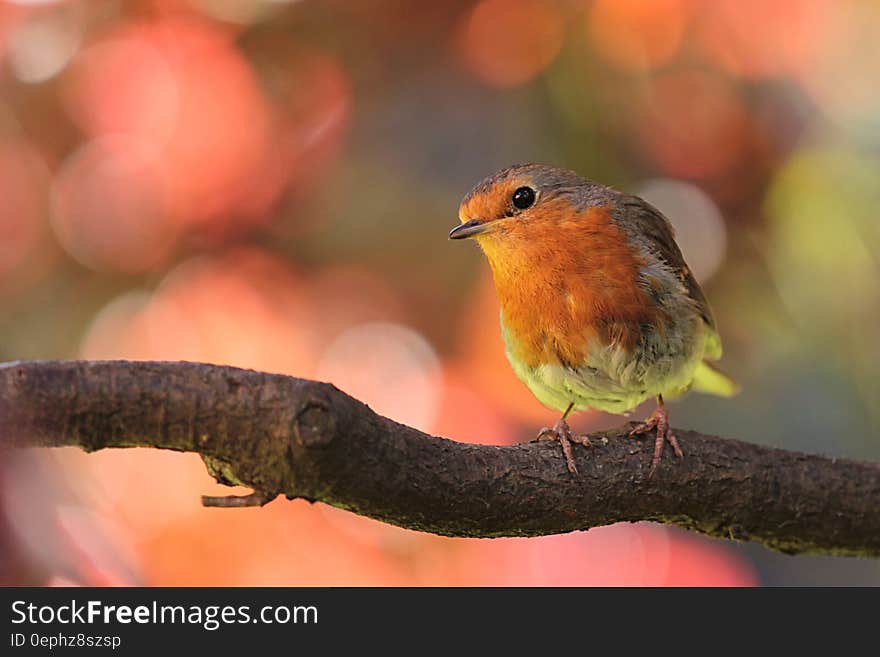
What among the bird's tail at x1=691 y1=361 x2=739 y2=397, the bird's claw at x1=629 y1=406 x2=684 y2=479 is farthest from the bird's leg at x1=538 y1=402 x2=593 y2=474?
the bird's tail at x1=691 y1=361 x2=739 y2=397

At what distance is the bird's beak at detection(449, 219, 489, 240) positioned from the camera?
68.6 inches

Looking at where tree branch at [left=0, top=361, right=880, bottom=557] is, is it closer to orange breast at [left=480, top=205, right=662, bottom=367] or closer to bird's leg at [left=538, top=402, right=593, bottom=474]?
bird's leg at [left=538, top=402, right=593, bottom=474]

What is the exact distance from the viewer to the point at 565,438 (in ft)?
4.83

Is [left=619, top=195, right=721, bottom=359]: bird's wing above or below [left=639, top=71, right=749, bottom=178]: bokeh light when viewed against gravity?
below

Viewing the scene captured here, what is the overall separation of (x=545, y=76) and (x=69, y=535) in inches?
55.0

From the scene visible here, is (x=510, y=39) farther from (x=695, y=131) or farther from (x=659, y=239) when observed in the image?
(x=659, y=239)

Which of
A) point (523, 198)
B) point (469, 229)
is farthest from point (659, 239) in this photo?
point (469, 229)

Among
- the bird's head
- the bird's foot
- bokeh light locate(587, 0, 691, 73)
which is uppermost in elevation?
bokeh light locate(587, 0, 691, 73)

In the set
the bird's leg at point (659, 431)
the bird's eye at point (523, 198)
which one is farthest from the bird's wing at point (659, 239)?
the bird's leg at point (659, 431)

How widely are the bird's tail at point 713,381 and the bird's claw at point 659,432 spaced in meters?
0.50

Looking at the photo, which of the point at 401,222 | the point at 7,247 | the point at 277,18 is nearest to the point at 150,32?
the point at 277,18

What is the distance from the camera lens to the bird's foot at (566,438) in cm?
145

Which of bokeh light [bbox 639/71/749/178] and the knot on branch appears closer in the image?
the knot on branch

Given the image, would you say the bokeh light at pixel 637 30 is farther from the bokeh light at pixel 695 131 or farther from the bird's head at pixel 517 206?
the bird's head at pixel 517 206
